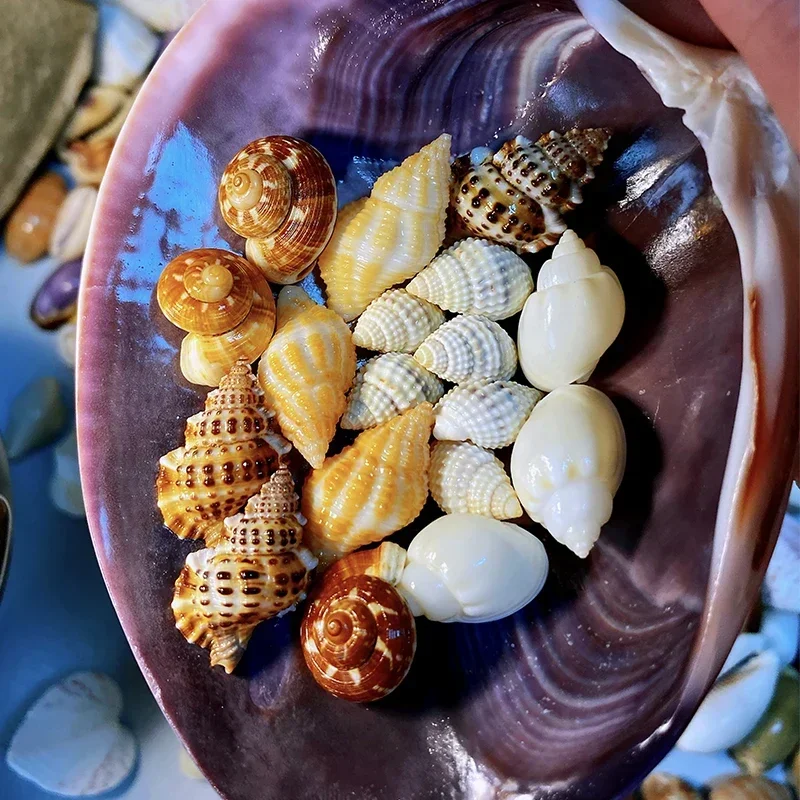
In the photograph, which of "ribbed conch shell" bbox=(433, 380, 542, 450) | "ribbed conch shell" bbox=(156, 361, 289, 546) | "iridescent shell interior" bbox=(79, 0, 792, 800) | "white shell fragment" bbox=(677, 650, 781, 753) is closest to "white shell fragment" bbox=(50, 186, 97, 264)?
"iridescent shell interior" bbox=(79, 0, 792, 800)

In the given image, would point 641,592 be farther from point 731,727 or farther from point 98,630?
point 98,630

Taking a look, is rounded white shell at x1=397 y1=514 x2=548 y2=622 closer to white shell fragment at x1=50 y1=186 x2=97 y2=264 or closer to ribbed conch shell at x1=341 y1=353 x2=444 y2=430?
ribbed conch shell at x1=341 y1=353 x2=444 y2=430

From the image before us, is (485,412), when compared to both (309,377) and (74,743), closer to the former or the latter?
(309,377)

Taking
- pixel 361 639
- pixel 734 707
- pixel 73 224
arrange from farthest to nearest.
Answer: pixel 73 224, pixel 734 707, pixel 361 639

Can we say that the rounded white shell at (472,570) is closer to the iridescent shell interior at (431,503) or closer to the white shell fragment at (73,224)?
the iridescent shell interior at (431,503)

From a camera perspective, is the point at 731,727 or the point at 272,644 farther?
the point at 731,727

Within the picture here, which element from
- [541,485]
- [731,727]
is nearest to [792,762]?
[731,727]

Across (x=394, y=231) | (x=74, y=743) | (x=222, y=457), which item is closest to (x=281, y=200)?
(x=394, y=231)
